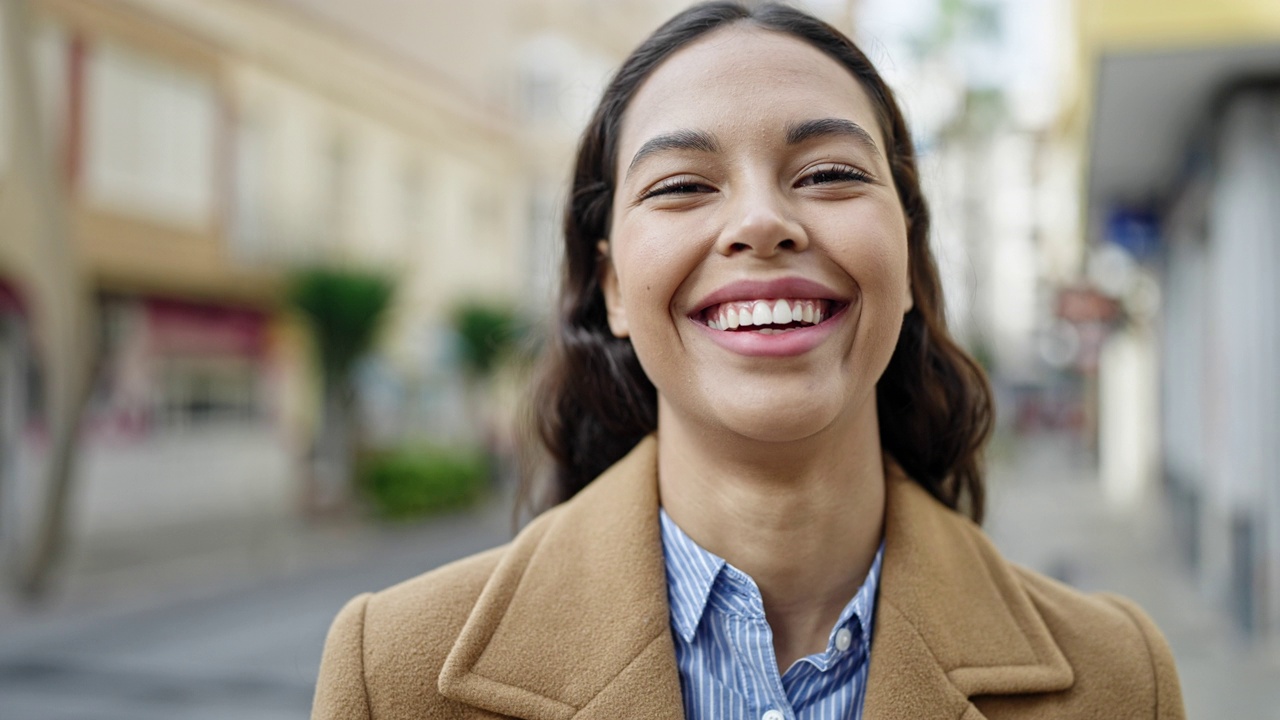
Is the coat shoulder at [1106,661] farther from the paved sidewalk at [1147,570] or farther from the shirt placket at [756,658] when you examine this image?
the paved sidewalk at [1147,570]

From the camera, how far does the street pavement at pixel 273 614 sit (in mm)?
6965

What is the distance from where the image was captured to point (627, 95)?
1735 millimetres

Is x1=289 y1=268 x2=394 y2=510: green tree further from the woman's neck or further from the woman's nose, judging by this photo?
the woman's nose

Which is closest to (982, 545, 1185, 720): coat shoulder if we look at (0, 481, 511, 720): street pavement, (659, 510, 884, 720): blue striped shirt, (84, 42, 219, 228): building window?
(659, 510, 884, 720): blue striped shirt

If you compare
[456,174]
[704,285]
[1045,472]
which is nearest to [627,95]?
[704,285]

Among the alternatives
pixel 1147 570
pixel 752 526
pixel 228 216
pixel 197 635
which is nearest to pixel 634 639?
pixel 752 526

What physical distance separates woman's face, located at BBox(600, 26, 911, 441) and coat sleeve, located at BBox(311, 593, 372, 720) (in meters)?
0.56

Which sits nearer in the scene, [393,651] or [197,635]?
[393,651]

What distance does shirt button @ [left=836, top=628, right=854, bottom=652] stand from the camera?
1599 millimetres

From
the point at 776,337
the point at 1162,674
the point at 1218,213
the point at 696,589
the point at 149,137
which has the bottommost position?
the point at 1162,674

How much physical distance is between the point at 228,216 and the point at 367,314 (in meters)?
3.28

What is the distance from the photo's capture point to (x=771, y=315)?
150 centimetres

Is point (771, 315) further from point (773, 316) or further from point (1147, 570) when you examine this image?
point (1147, 570)

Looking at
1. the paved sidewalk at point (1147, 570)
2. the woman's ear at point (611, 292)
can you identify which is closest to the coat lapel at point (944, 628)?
the woman's ear at point (611, 292)
